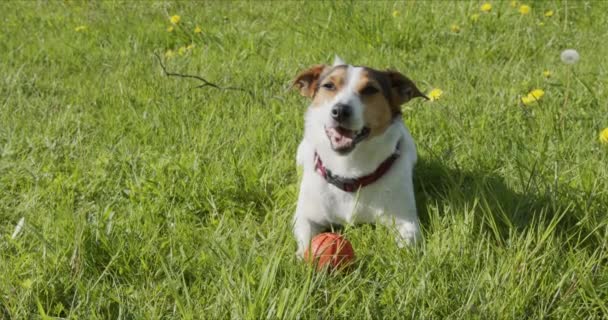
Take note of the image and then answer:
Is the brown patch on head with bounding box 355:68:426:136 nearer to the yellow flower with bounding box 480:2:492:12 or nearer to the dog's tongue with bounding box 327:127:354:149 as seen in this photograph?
the dog's tongue with bounding box 327:127:354:149

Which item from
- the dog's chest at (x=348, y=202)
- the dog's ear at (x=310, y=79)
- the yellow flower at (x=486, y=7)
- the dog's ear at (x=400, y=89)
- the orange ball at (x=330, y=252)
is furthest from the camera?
the yellow flower at (x=486, y=7)

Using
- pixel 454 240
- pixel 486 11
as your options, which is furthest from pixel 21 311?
pixel 486 11

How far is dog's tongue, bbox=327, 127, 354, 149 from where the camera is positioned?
257 cm

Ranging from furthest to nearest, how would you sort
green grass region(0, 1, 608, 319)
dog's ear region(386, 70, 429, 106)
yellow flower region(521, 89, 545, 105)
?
1. yellow flower region(521, 89, 545, 105)
2. dog's ear region(386, 70, 429, 106)
3. green grass region(0, 1, 608, 319)

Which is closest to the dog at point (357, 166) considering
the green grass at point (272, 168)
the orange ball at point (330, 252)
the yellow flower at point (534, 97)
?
the green grass at point (272, 168)

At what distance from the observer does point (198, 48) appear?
5.09 m

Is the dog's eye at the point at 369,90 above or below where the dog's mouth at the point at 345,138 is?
above

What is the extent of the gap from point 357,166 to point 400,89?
0.47 metres

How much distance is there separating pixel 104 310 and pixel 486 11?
4481mm

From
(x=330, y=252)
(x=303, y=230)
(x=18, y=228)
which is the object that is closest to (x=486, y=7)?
(x=303, y=230)

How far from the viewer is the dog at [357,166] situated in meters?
2.62

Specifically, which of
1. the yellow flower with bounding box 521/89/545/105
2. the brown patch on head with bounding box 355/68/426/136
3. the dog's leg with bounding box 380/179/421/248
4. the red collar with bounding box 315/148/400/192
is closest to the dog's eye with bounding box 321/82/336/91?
the brown patch on head with bounding box 355/68/426/136

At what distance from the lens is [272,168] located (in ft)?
10.5

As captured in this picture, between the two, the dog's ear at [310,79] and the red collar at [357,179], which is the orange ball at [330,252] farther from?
the dog's ear at [310,79]
